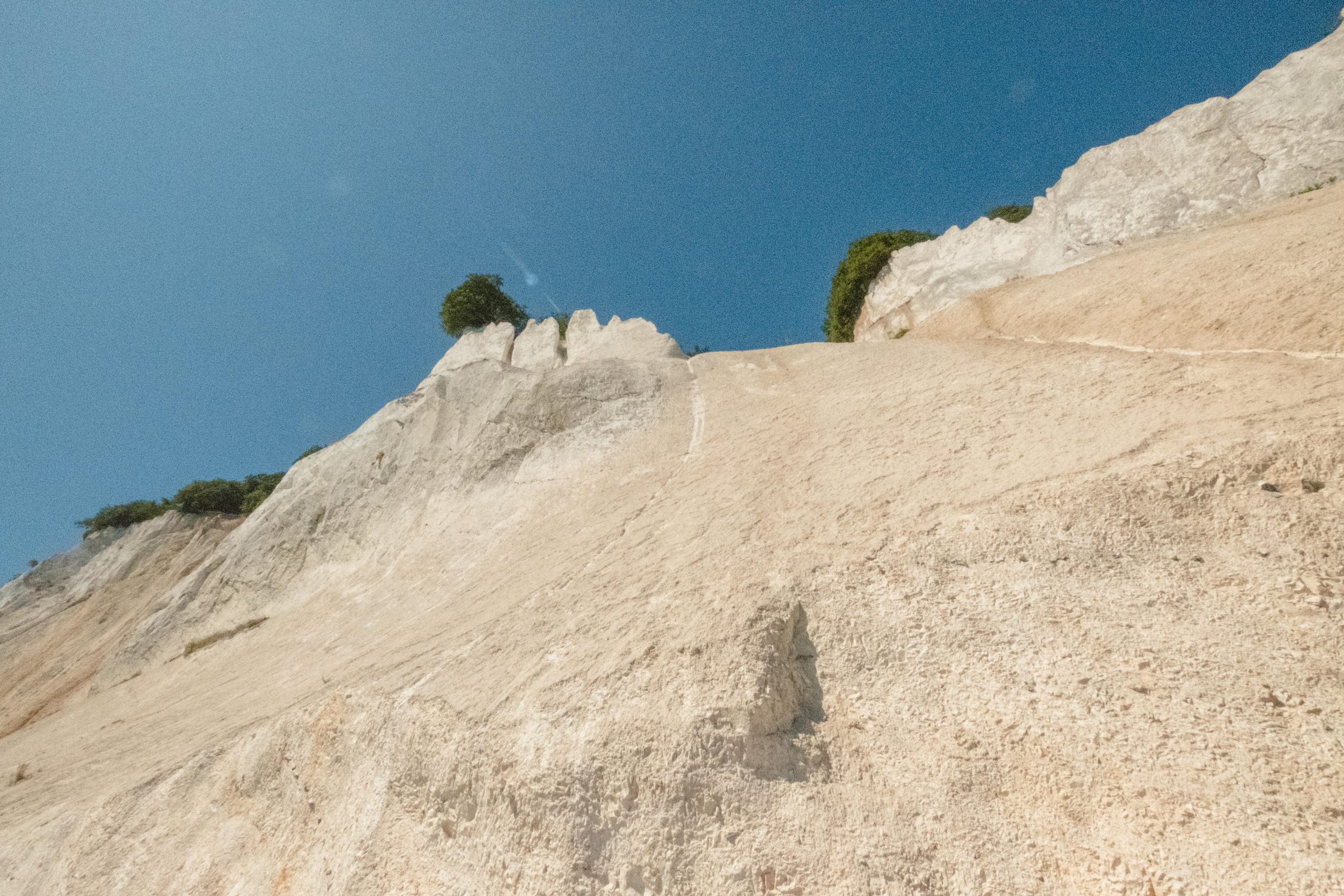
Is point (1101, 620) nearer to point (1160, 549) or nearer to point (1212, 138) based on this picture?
point (1160, 549)

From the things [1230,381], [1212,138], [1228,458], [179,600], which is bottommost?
[1228,458]

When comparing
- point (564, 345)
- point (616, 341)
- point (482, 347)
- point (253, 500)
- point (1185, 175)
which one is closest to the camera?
point (1185, 175)

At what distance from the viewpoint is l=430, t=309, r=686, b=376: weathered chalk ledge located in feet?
49.6

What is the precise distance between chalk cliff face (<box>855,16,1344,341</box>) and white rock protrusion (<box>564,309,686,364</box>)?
6.12 metres

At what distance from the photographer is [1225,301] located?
6848mm

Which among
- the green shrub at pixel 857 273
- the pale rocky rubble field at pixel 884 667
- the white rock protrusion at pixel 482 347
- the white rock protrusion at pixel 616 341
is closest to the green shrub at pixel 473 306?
the white rock protrusion at pixel 482 347

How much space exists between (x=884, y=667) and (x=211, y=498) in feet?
91.8

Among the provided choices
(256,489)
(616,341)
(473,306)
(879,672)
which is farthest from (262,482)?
(879,672)

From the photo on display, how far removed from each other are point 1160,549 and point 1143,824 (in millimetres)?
2020

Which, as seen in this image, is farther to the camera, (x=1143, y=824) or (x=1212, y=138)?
(x=1212, y=138)

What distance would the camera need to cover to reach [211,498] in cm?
2484

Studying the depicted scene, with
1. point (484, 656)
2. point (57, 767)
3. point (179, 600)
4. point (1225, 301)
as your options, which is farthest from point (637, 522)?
point (179, 600)

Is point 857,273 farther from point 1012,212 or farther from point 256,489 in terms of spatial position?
point 256,489

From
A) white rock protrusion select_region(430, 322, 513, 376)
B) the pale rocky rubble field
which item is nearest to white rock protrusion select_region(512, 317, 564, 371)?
white rock protrusion select_region(430, 322, 513, 376)
